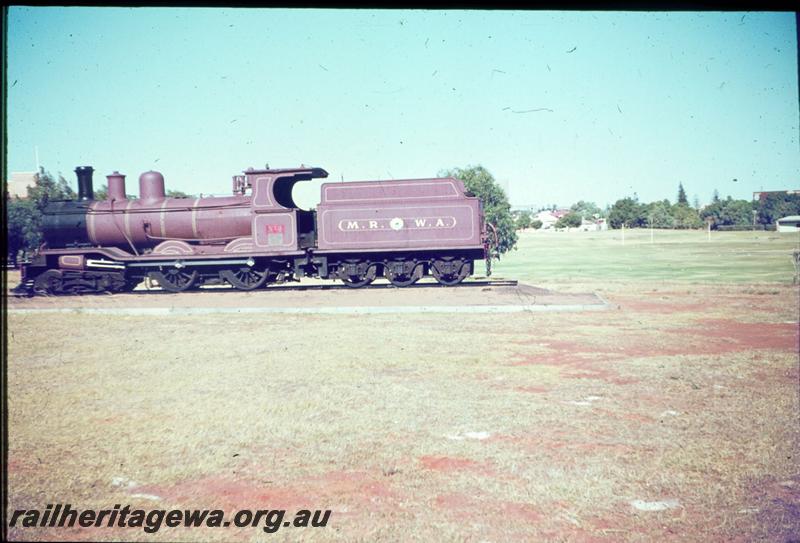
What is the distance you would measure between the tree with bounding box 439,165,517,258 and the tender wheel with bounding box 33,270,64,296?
15.1 meters

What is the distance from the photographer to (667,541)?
395cm

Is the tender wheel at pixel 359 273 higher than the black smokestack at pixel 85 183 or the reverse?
the reverse

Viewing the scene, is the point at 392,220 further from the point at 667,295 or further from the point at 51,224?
the point at 51,224

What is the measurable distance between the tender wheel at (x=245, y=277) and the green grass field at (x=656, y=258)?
11.3 meters

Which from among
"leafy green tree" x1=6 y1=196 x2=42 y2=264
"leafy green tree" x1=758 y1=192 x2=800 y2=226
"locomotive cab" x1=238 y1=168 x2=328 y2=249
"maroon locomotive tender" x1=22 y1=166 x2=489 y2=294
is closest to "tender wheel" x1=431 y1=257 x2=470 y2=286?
"maroon locomotive tender" x1=22 y1=166 x2=489 y2=294

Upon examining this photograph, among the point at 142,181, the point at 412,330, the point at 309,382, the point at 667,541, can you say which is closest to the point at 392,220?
the point at 412,330

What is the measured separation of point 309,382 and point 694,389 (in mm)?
5192

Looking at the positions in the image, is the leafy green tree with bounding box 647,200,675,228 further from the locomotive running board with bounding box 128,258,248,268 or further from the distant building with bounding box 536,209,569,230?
the locomotive running board with bounding box 128,258,248,268

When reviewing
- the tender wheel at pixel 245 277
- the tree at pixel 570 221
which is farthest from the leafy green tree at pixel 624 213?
the tender wheel at pixel 245 277

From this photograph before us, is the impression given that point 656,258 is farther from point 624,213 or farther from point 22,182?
point 22,182

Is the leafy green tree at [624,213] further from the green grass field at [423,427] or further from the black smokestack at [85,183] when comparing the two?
the black smokestack at [85,183]

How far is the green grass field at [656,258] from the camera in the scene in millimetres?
23812

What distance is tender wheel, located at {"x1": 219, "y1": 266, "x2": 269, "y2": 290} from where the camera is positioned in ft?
60.3

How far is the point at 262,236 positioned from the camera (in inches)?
704
